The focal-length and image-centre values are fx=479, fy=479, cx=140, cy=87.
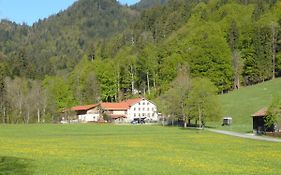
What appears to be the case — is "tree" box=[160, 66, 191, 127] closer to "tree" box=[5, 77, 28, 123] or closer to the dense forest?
the dense forest

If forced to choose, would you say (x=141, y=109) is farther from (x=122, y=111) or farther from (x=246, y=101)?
(x=246, y=101)

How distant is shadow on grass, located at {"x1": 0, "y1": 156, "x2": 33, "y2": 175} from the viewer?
23.9 metres

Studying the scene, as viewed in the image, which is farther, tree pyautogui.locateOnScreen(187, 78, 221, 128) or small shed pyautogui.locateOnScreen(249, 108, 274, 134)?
tree pyautogui.locateOnScreen(187, 78, 221, 128)

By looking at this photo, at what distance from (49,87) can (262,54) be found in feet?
244

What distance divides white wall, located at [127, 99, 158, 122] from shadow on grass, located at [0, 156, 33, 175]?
122 metres

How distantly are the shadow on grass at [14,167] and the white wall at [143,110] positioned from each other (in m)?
122

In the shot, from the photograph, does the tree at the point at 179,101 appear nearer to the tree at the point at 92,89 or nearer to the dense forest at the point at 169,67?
the dense forest at the point at 169,67

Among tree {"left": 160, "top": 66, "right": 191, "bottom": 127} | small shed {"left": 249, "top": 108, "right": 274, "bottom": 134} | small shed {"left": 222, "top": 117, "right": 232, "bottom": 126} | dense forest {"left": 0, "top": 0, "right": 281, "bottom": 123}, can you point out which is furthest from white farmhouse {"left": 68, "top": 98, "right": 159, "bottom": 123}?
small shed {"left": 249, "top": 108, "right": 274, "bottom": 134}

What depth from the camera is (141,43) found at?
638 feet

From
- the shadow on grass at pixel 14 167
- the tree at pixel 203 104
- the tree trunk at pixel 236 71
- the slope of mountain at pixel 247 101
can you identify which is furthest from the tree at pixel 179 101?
the shadow on grass at pixel 14 167

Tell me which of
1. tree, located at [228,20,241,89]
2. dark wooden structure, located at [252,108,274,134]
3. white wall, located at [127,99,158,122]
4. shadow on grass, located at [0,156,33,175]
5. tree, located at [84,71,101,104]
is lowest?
shadow on grass, located at [0,156,33,175]

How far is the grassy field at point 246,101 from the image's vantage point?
99.0 m

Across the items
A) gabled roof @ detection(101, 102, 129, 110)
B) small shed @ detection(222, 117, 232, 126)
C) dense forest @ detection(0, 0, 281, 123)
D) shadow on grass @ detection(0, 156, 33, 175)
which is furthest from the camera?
gabled roof @ detection(101, 102, 129, 110)

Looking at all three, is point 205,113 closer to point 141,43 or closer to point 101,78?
point 101,78
